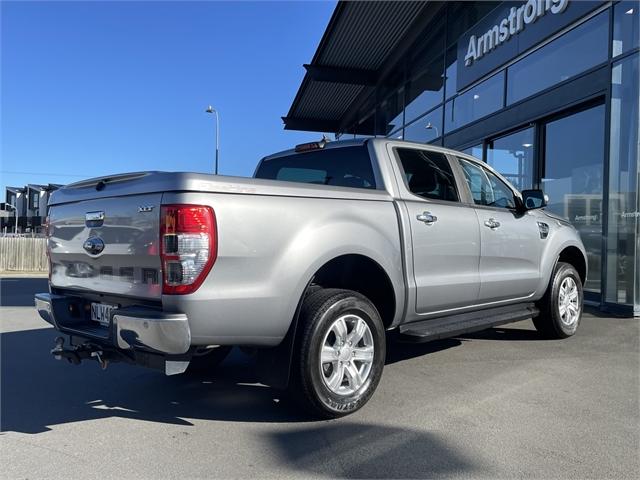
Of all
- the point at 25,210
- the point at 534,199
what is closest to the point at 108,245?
the point at 534,199

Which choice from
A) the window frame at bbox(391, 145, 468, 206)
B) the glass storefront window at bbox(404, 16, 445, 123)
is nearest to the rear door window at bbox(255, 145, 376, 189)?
the window frame at bbox(391, 145, 468, 206)

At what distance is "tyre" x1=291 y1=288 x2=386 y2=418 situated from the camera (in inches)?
131

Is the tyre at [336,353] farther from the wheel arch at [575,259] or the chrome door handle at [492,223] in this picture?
the wheel arch at [575,259]

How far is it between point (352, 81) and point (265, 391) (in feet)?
48.0

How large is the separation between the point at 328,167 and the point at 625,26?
589cm

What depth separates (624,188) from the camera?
25.1 feet

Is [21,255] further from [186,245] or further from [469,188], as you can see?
[186,245]

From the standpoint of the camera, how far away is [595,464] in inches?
114

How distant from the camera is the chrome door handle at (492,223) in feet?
16.1

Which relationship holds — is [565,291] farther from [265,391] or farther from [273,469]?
[273,469]

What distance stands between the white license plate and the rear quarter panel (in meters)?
0.71

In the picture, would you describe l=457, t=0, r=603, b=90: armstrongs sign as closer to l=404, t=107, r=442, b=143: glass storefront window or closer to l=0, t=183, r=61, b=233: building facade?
l=404, t=107, r=442, b=143: glass storefront window

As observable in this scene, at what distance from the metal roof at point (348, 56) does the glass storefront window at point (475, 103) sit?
249 centimetres

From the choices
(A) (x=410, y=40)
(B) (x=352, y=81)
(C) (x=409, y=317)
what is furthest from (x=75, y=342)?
(B) (x=352, y=81)
